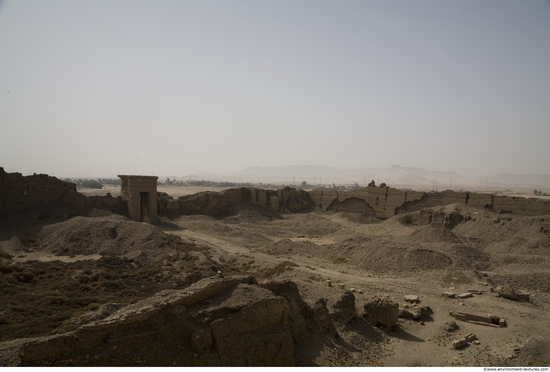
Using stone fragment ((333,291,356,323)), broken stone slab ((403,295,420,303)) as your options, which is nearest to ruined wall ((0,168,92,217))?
stone fragment ((333,291,356,323))

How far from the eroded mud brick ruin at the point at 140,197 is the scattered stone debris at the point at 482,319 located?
2352cm

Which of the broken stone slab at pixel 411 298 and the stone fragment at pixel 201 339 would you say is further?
the broken stone slab at pixel 411 298

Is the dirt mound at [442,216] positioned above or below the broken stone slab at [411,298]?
above

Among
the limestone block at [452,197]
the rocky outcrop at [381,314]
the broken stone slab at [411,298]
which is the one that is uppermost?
the limestone block at [452,197]

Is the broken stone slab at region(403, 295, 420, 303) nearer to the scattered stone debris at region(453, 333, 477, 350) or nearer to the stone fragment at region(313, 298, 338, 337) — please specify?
the scattered stone debris at region(453, 333, 477, 350)

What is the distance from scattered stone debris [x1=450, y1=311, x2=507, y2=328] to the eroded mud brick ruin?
77.2 feet

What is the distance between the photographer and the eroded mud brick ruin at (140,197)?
97.9 feet

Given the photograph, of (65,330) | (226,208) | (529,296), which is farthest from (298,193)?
(65,330)

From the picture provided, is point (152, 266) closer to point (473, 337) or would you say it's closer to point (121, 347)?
point (121, 347)

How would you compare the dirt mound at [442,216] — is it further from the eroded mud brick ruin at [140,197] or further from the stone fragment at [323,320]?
the eroded mud brick ruin at [140,197]

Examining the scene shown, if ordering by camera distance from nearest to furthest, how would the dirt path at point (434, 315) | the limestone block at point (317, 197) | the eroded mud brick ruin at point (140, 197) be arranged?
the dirt path at point (434, 315)
the eroded mud brick ruin at point (140, 197)
the limestone block at point (317, 197)

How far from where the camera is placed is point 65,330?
793cm

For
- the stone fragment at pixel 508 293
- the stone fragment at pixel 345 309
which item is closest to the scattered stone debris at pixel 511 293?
the stone fragment at pixel 508 293

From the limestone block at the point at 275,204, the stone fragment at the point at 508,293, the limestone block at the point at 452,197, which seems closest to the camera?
the stone fragment at the point at 508,293
